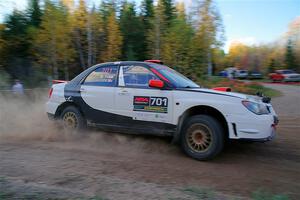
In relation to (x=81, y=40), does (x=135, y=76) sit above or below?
below

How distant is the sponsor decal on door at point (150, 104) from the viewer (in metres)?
6.32

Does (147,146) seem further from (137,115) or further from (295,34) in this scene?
(295,34)

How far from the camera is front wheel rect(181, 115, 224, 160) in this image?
5844mm

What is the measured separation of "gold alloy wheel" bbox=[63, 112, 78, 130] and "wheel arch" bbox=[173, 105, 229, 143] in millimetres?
2417

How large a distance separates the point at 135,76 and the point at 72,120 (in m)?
1.82

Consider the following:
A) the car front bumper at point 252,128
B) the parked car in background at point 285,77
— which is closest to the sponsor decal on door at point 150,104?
the car front bumper at point 252,128

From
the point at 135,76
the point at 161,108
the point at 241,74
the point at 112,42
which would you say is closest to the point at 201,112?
the point at 161,108

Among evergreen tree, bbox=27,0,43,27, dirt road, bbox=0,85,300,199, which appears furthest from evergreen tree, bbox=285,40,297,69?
dirt road, bbox=0,85,300,199

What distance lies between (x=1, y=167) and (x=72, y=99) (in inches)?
94.7

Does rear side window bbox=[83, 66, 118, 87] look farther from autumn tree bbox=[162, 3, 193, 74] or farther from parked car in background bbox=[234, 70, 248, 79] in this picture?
parked car in background bbox=[234, 70, 248, 79]

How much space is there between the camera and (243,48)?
8325cm

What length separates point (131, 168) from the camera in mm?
5523

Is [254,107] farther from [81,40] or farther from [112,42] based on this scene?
[81,40]

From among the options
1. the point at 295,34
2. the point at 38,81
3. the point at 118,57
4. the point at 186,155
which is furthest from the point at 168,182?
the point at 295,34
